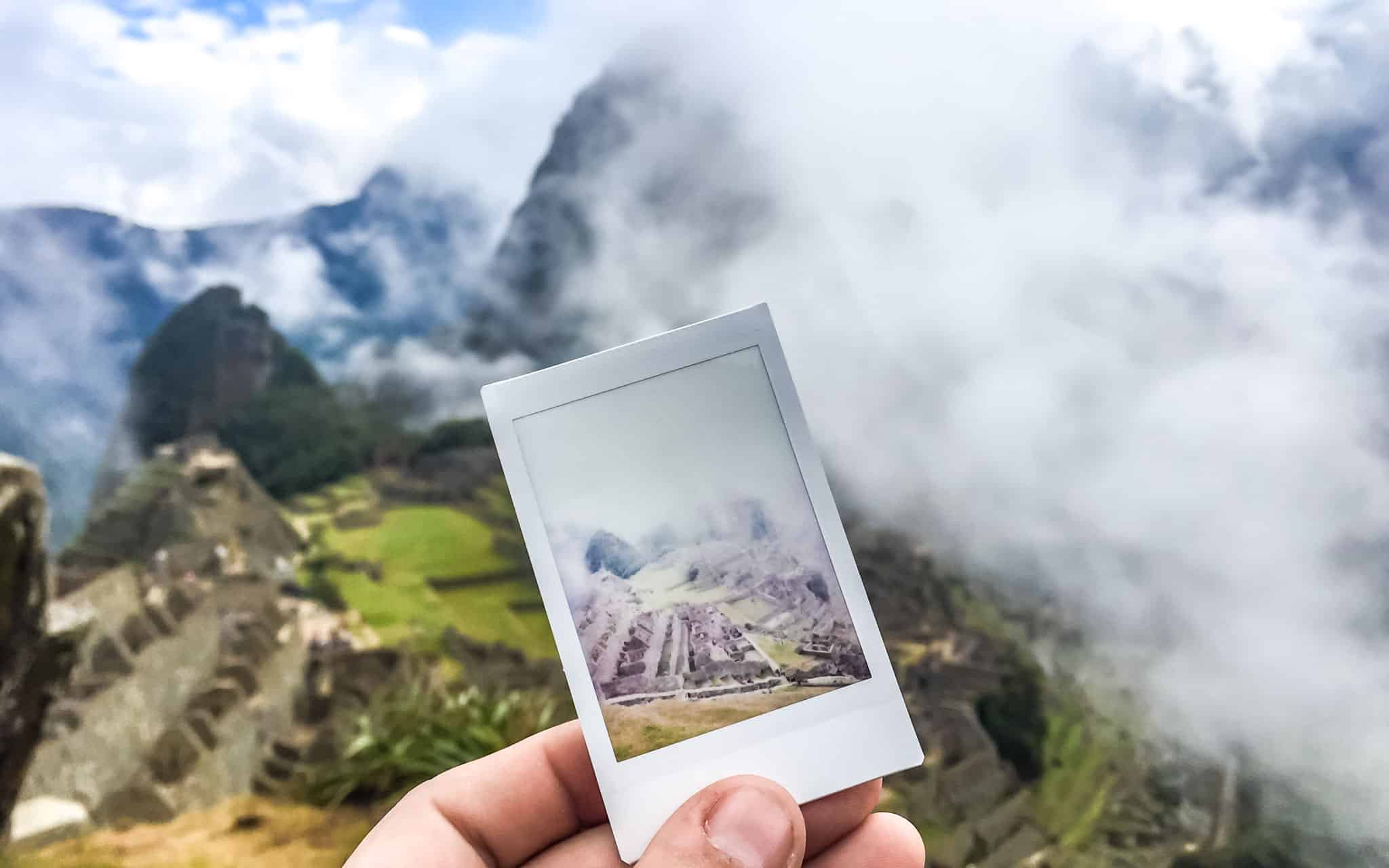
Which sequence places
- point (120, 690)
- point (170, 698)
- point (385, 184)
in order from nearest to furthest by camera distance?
point (120, 690) → point (170, 698) → point (385, 184)

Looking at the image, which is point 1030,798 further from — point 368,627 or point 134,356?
point 134,356

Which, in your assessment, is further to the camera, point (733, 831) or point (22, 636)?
point (22, 636)

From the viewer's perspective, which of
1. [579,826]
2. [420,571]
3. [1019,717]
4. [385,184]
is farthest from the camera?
[385,184]

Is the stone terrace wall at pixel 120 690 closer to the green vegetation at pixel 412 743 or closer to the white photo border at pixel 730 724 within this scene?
the green vegetation at pixel 412 743

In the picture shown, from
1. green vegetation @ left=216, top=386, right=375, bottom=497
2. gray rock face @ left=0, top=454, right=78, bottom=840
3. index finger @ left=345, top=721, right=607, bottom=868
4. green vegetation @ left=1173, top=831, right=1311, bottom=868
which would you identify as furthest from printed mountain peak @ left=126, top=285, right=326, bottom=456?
green vegetation @ left=1173, top=831, right=1311, bottom=868

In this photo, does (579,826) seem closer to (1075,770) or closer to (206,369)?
(1075,770)

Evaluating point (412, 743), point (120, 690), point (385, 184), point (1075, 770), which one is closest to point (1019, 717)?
point (1075, 770)

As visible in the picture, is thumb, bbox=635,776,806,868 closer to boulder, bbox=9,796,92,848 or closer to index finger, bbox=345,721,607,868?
index finger, bbox=345,721,607,868

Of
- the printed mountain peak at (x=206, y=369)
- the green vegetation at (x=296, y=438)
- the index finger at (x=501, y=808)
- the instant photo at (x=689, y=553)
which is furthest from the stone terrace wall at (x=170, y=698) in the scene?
the instant photo at (x=689, y=553)
